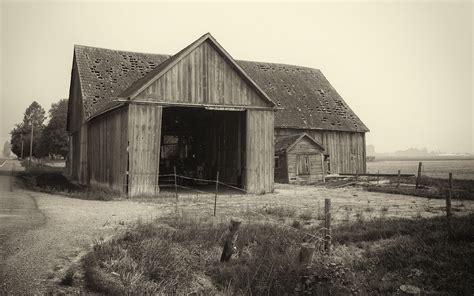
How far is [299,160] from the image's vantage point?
29.1 m

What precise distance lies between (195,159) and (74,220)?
16.8 metres

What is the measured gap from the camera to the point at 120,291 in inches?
250

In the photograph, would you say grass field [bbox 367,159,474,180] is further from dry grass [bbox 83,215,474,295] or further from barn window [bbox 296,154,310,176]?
dry grass [bbox 83,215,474,295]

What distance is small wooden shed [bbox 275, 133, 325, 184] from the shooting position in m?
28.7

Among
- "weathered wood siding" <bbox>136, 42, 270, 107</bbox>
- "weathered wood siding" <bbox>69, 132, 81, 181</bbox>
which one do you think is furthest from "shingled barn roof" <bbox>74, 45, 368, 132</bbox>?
"weathered wood siding" <bbox>136, 42, 270, 107</bbox>

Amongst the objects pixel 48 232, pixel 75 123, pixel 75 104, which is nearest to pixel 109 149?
pixel 75 123

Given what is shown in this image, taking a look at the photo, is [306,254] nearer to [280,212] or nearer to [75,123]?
[280,212]

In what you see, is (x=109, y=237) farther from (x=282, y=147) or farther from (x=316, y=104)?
(x=316, y=104)

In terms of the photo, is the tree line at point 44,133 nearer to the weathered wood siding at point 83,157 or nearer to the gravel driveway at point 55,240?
the weathered wood siding at point 83,157

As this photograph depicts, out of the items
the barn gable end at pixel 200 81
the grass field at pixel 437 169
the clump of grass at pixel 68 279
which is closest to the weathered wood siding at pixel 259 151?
the barn gable end at pixel 200 81

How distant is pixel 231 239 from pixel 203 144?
19.2 metres

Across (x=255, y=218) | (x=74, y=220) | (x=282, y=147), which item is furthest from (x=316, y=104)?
(x=74, y=220)

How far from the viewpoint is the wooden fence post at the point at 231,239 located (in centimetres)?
827

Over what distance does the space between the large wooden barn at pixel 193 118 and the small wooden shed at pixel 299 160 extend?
9.56 ft
